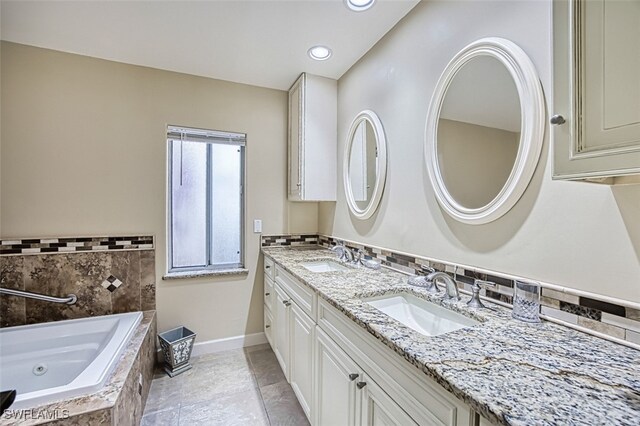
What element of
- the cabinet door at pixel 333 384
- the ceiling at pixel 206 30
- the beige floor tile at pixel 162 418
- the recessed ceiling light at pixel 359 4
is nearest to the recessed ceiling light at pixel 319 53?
the ceiling at pixel 206 30

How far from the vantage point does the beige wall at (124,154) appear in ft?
6.79

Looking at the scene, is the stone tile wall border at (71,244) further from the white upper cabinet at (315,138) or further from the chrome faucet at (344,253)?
the chrome faucet at (344,253)

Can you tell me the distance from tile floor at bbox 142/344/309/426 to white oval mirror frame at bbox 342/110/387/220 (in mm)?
1396

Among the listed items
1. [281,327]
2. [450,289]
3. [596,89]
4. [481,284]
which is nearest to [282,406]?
[281,327]

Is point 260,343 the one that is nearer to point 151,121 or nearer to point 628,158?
point 151,121

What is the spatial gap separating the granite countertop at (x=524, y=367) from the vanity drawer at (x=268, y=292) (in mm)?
1395

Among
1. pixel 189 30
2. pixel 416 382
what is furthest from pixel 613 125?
pixel 189 30

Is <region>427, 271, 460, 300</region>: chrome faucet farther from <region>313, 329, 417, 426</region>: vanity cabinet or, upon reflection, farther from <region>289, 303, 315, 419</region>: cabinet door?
<region>289, 303, 315, 419</region>: cabinet door

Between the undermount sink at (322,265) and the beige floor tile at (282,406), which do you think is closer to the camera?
the beige floor tile at (282,406)

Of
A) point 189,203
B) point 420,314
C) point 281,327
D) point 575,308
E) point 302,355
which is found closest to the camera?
point 575,308

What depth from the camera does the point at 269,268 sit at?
252 cm

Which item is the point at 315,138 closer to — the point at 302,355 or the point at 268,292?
the point at 268,292

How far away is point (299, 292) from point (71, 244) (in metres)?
1.83

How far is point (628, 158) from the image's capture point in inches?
25.0
